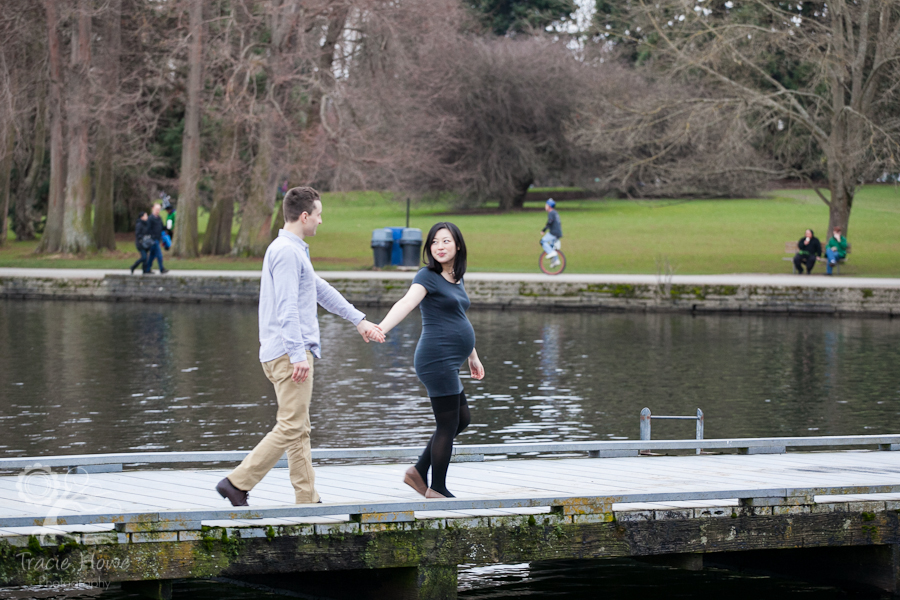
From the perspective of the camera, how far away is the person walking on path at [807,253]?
31859 mm

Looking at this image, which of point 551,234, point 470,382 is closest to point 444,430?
point 470,382

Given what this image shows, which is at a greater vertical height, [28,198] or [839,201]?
[839,201]

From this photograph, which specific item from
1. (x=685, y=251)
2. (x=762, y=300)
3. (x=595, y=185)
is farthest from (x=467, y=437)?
(x=595, y=185)

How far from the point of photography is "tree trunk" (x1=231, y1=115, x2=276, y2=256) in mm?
34281

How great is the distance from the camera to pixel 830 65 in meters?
33.0

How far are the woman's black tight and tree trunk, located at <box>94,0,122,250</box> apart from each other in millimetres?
30372

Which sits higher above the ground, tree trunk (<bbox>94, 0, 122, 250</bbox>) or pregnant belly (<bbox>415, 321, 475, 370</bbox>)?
tree trunk (<bbox>94, 0, 122, 250</bbox>)

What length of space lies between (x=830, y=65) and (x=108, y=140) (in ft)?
77.9

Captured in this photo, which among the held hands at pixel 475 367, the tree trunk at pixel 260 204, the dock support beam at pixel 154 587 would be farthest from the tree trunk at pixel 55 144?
the dock support beam at pixel 154 587

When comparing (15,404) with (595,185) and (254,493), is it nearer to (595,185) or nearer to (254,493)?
(254,493)

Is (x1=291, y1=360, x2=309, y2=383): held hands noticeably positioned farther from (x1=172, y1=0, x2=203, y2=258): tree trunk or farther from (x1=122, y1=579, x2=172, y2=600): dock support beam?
(x1=172, y1=0, x2=203, y2=258): tree trunk

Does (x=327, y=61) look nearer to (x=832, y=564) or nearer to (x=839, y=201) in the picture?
(x=839, y=201)

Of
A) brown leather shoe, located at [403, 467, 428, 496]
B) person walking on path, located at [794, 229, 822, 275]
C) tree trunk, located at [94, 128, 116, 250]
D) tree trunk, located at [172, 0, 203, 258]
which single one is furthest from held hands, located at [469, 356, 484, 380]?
tree trunk, located at [94, 128, 116, 250]

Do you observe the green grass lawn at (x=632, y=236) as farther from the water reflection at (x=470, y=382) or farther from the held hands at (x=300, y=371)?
the held hands at (x=300, y=371)
